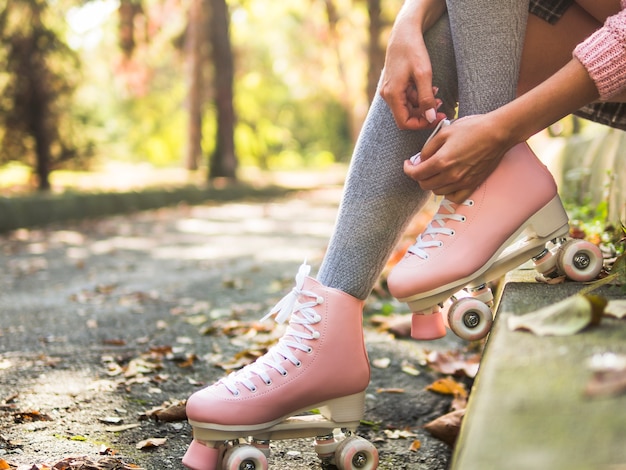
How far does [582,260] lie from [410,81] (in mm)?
453

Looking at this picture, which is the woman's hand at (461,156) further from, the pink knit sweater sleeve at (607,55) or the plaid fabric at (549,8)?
the plaid fabric at (549,8)

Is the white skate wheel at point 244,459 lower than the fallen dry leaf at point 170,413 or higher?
higher

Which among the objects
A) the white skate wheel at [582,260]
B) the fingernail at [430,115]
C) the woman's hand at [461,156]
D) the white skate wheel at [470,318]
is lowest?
the white skate wheel at [470,318]

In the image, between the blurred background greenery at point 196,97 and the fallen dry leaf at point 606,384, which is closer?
the fallen dry leaf at point 606,384

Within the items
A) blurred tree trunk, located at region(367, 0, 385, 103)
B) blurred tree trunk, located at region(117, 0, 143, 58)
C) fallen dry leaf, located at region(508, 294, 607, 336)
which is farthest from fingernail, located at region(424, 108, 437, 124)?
blurred tree trunk, located at region(117, 0, 143, 58)

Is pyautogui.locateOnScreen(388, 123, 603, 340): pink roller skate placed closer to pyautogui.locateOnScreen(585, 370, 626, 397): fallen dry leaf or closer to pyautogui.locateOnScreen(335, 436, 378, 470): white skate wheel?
pyautogui.locateOnScreen(335, 436, 378, 470): white skate wheel

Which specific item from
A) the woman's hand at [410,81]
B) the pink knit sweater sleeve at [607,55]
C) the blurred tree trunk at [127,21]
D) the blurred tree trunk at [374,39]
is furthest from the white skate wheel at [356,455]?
the blurred tree trunk at [127,21]

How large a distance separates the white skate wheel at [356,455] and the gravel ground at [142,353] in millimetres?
104

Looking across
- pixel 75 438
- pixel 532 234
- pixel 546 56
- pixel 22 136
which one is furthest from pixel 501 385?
pixel 22 136

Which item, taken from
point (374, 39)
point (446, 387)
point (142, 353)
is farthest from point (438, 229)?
point (374, 39)

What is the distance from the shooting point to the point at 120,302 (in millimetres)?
3176

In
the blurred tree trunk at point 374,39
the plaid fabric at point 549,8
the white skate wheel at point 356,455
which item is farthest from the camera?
the blurred tree trunk at point 374,39

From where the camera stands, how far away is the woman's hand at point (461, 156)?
1205 millimetres

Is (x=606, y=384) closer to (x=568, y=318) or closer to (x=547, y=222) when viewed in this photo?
(x=568, y=318)
